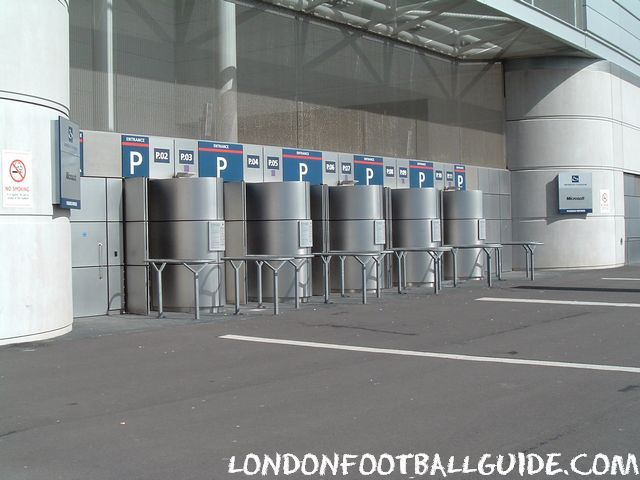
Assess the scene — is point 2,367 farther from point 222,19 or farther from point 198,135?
point 222,19

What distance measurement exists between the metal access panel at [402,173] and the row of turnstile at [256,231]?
51.9 inches

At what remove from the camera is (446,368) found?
9.38m

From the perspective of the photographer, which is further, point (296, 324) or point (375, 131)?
point (375, 131)

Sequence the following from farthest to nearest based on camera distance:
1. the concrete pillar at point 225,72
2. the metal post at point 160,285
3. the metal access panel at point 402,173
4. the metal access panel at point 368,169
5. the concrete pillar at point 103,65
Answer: the metal access panel at point 402,173 → the metal access panel at point 368,169 → the concrete pillar at point 225,72 → the concrete pillar at point 103,65 → the metal post at point 160,285

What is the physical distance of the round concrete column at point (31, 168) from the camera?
11.7 meters

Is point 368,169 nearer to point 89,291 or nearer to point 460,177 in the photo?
point 460,177

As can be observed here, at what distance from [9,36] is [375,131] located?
13022 millimetres

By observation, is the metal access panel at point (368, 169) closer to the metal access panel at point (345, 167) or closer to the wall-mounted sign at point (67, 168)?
the metal access panel at point (345, 167)

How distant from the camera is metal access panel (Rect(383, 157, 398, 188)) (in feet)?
75.5

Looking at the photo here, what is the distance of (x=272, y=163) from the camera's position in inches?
768

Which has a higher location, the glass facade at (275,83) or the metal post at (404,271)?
the glass facade at (275,83)

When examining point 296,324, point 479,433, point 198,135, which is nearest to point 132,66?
point 198,135

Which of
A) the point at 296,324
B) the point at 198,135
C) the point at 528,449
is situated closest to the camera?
the point at 528,449

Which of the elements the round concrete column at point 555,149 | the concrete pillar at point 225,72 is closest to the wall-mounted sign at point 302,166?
the concrete pillar at point 225,72
